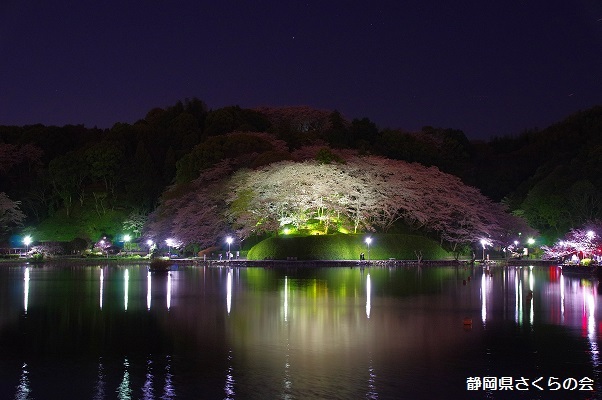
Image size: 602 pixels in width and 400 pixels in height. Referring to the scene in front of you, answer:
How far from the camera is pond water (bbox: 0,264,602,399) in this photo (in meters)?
11.6

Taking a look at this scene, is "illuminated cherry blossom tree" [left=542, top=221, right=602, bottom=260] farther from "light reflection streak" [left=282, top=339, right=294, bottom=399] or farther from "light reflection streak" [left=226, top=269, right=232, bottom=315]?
"light reflection streak" [left=282, top=339, right=294, bottom=399]

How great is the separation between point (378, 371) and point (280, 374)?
5.55ft

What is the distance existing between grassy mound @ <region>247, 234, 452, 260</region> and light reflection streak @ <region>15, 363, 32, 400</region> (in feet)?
137

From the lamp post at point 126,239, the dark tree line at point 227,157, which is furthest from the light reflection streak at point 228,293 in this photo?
the lamp post at point 126,239

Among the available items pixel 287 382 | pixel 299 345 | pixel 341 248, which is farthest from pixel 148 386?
pixel 341 248

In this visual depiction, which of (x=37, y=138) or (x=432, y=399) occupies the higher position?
(x=37, y=138)

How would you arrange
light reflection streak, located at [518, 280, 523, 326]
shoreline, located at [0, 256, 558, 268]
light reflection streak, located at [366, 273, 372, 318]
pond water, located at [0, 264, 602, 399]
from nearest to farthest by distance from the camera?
pond water, located at [0, 264, 602, 399] < light reflection streak, located at [518, 280, 523, 326] < light reflection streak, located at [366, 273, 372, 318] < shoreline, located at [0, 256, 558, 268]

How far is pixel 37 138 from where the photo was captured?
89438 mm

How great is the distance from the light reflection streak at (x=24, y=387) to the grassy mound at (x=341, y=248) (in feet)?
137

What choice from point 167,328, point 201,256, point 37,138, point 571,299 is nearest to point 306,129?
point 37,138

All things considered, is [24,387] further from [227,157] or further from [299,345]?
[227,157]

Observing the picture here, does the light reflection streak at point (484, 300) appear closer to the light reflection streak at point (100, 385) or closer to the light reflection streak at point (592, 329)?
the light reflection streak at point (592, 329)

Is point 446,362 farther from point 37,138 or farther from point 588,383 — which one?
point 37,138

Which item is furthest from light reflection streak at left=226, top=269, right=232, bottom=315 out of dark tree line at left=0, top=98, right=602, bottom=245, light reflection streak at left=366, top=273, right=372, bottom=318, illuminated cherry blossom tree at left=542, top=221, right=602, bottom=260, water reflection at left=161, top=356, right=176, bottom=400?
dark tree line at left=0, top=98, right=602, bottom=245
